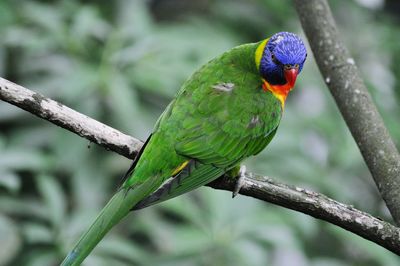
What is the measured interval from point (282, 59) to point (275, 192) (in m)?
0.86

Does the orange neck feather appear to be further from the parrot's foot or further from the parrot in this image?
A: the parrot's foot

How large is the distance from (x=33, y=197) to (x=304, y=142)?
191 cm

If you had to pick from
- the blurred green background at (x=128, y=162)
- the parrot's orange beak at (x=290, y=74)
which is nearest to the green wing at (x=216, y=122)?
the parrot's orange beak at (x=290, y=74)

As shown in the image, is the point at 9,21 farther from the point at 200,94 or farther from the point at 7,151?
the point at 200,94

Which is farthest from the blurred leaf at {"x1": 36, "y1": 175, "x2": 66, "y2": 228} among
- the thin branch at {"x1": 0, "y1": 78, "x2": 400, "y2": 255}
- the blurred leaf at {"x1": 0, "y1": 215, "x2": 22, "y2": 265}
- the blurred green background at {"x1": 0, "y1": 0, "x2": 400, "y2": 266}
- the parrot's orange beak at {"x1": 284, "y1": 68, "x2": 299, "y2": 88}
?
the parrot's orange beak at {"x1": 284, "y1": 68, "x2": 299, "y2": 88}

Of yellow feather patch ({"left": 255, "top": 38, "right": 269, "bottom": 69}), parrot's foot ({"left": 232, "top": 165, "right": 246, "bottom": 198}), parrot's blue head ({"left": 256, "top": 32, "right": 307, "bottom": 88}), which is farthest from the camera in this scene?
yellow feather patch ({"left": 255, "top": 38, "right": 269, "bottom": 69})

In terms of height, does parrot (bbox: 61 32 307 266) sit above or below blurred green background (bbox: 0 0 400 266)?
above

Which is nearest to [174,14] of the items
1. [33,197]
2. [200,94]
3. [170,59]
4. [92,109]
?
[170,59]

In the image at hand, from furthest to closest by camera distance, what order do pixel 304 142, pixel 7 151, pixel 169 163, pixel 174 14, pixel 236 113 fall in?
pixel 174 14 < pixel 304 142 < pixel 7 151 < pixel 236 113 < pixel 169 163

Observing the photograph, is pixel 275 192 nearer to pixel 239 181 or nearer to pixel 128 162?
pixel 239 181

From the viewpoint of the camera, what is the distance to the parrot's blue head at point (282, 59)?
3.12 meters

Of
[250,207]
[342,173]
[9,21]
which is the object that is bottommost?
[342,173]

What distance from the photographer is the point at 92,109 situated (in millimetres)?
4398

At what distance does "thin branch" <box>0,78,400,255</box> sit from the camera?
244 centimetres
